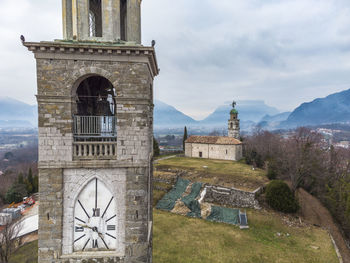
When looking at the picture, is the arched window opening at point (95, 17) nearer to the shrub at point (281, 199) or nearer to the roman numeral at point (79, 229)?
the roman numeral at point (79, 229)

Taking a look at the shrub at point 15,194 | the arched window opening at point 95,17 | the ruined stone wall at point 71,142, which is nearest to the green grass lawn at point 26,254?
the ruined stone wall at point 71,142

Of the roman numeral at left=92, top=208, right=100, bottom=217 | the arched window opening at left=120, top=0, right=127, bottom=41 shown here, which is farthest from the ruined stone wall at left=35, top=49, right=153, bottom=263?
the arched window opening at left=120, top=0, right=127, bottom=41

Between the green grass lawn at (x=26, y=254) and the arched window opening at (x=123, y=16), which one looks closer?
the arched window opening at (x=123, y=16)

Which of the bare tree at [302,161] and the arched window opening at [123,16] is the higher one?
the arched window opening at [123,16]

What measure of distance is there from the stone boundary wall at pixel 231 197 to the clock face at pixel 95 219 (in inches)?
786

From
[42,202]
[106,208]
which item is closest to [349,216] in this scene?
[106,208]

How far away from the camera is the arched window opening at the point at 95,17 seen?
8.77 m

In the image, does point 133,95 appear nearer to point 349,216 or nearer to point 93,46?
point 93,46

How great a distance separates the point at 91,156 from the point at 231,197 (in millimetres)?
22164

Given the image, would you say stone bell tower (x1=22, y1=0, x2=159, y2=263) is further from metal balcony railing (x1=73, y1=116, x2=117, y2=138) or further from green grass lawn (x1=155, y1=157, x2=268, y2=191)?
green grass lawn (x1=155, y1=157, x2=268, y2=191)

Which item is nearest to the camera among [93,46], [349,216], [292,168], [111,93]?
[93,46]

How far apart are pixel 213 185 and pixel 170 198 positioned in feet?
20.6

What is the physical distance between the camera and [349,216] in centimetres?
1891

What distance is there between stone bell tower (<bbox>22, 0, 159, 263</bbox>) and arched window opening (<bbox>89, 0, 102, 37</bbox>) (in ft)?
4.67
